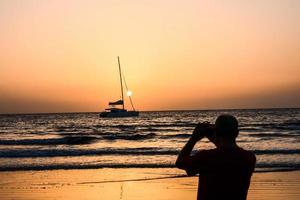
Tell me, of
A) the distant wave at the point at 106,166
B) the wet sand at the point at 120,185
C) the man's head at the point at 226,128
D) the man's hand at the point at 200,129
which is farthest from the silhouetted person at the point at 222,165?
the distant wave at the point at 106,166

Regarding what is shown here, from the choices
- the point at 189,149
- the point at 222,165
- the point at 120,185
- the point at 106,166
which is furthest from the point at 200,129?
the point at 106,166

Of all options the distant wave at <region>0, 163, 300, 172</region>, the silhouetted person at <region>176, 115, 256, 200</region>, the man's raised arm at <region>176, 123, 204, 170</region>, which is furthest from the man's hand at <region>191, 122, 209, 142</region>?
the distant wave at <region>0, 163, 300, 172</region>

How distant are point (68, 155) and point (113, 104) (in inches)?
2659

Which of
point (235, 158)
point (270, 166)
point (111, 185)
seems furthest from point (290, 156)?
point (235, 158)

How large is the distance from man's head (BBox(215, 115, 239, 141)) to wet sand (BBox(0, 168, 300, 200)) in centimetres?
723

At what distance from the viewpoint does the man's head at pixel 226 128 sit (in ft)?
11.3

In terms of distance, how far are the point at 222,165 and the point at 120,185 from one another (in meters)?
9.27

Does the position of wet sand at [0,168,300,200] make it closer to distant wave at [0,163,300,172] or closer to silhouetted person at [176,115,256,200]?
distant wave at [0,163,300,172]

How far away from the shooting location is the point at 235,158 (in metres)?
3.56

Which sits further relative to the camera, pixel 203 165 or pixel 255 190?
pixel 255 190

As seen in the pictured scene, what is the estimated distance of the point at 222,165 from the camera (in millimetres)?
3525

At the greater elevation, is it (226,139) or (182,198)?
(226,139)

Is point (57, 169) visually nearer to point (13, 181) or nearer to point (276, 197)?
point (13, 181)

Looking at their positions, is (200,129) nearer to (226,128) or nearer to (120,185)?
(226,128)
